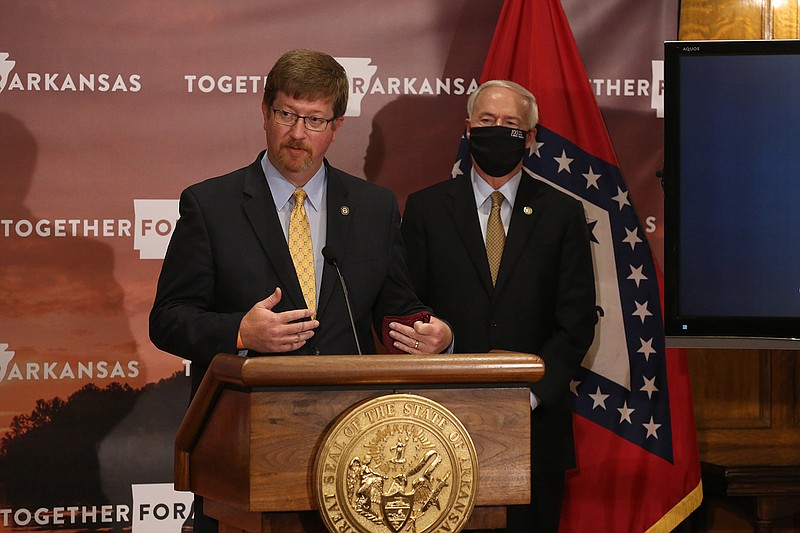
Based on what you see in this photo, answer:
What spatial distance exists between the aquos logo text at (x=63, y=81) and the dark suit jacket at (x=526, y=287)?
1217 millimetres

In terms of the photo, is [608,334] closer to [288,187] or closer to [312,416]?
[288,187]

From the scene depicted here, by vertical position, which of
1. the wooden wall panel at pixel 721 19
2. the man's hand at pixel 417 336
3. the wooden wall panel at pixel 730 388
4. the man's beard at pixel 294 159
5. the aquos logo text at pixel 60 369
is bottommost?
the wooden wall panel at pixel 730 388

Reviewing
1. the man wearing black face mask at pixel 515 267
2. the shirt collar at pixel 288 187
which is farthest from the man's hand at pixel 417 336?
the man wearing black face mask at pixel 515 267

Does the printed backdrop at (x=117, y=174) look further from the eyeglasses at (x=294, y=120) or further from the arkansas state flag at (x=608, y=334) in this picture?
the eyeglasses at (x=294, y=120)

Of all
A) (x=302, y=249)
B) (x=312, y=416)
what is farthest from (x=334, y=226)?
(x=312, y=416)

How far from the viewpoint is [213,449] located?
1881mm

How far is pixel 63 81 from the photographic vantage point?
369 cm

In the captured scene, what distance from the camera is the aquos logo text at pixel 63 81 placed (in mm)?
3652

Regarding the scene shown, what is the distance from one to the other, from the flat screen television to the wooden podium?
1671 mm

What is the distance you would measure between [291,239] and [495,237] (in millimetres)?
1144

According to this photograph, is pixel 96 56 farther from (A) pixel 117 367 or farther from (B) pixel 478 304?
(B) pixel 478 304

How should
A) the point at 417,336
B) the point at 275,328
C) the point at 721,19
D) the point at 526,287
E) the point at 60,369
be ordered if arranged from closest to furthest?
the point at 275,328 → the point at 417,336 → the point at 526,287 → the point at 60,369 → the point at 721,19

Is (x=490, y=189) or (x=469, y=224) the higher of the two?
(x=490, y=189)

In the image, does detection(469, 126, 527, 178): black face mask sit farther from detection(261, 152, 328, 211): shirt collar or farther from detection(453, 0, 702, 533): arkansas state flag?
detection(261, 152, 328, 211): shirt collar
